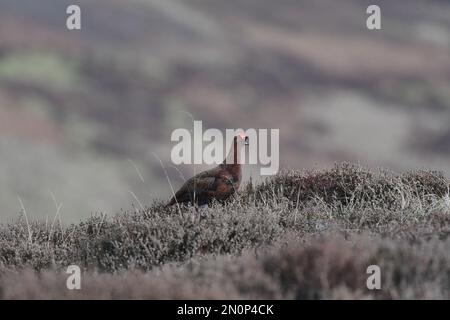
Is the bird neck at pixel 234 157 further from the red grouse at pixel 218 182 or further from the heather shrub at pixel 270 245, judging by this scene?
the heather shrub at pixel 270 245

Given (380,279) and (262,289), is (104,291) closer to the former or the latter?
(262,289)

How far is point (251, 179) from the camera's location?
42.9ft

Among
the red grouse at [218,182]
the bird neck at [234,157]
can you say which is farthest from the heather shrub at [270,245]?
the bird neck at [234,157]

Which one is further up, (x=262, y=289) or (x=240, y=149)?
(x=240, y=149)

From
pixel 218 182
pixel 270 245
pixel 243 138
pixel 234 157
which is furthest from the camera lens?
pixel 243 138

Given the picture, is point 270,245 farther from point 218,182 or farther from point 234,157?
point 234,157

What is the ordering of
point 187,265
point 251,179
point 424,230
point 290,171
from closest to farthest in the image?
point 187,265 < point 424,230 < point 251,179 < point 290,171

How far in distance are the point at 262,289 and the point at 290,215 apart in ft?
13.7

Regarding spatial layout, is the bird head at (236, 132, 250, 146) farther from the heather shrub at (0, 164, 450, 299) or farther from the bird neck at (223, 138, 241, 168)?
the heather shrub at (0, 164, 450, 299)

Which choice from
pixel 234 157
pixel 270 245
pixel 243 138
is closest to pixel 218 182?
pixel 234 157

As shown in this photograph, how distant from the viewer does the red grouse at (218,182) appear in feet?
33.4

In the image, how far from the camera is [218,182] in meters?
10.2
